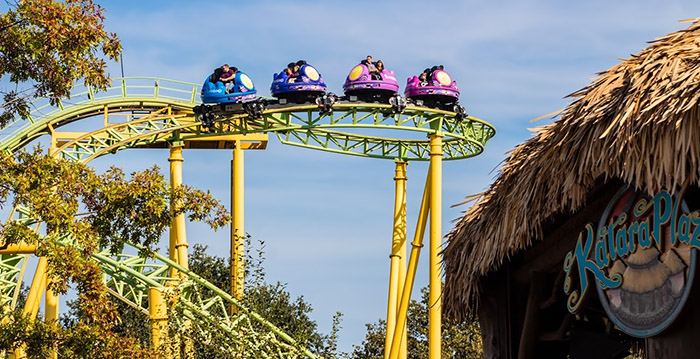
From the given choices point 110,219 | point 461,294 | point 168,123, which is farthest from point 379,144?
point 461,294

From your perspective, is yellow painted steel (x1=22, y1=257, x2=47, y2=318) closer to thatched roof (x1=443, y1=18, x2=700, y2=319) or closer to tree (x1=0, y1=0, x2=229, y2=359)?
tree (x1=0, y1=0, x2=229, y2=359)

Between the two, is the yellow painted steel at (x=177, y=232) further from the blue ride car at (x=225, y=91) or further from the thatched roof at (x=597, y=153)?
the thatched roof at (x=597, y=153)

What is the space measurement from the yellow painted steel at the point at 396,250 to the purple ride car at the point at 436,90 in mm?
1727

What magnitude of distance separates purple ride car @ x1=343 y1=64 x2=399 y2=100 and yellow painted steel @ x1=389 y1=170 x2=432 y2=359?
1358mm

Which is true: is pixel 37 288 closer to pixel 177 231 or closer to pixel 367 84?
pixel 177 231

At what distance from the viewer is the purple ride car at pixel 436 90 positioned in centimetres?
1736

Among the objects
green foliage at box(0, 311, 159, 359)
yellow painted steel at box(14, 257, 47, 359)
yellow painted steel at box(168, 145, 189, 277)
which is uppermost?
yellow painted steel at box(168, 145, 189, 277)

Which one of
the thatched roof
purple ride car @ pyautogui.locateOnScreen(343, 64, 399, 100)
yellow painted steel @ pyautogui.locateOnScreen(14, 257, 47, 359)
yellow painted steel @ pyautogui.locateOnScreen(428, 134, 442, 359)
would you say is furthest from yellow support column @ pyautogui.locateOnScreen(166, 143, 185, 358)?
the thatched roof

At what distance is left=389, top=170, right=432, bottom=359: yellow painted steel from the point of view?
16.3 metres

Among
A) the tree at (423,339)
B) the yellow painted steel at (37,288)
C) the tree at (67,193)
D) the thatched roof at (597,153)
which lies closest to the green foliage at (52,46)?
the tree at (67,193)

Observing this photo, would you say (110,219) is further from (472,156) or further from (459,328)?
(459,328)

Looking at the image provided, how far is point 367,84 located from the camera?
1716 cm

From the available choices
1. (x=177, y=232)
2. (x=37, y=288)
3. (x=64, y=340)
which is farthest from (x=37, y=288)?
(x=64, y=340)

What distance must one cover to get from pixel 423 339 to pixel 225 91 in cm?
723
